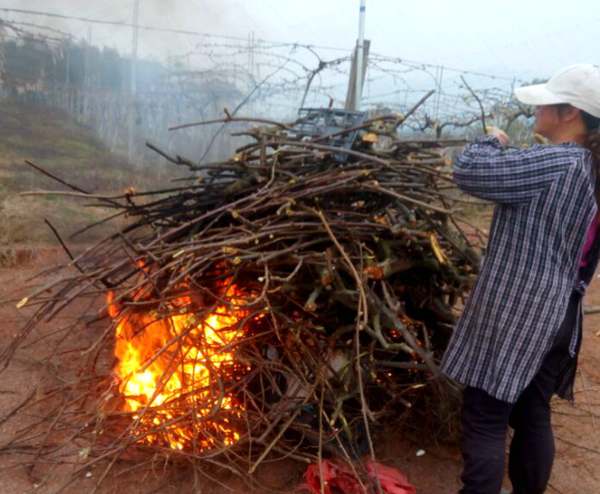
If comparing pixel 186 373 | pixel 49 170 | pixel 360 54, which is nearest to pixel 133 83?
pixel 49 170

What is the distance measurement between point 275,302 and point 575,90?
4.95 feet

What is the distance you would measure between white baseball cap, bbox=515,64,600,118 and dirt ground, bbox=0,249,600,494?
1.80 m

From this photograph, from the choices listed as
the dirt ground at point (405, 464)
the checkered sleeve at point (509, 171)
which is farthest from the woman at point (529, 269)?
the dirt ground at point (405, 464)

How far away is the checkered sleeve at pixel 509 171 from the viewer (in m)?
2.12

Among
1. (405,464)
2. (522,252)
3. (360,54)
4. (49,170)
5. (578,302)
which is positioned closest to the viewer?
(522,252)

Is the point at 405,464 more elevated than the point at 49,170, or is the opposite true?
the point at 49,170

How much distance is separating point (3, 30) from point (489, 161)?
Result: 31.6ft

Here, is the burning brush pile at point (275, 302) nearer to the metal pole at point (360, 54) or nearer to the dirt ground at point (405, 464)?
the dirt ground at point (405, 464)

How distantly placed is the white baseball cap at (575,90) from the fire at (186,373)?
4.72 feet

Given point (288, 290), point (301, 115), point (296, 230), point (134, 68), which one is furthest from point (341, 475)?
point (134, 68)

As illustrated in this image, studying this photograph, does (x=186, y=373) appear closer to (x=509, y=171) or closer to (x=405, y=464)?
(x=405, y=464)

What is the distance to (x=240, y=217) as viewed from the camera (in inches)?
104

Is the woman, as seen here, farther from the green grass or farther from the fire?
the green grass

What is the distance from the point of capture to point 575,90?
7.17 feet
